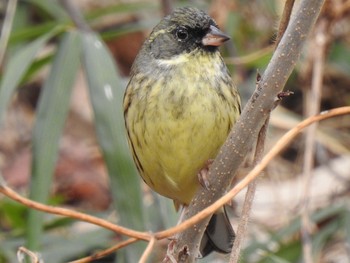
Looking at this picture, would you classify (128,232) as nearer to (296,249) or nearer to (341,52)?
(296,249)

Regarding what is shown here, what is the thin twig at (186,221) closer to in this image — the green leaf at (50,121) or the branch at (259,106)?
the branch at (259,106)

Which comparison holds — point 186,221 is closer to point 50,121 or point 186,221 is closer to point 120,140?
point 120,140

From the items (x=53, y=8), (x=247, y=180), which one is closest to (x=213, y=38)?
(x=247, y=180)

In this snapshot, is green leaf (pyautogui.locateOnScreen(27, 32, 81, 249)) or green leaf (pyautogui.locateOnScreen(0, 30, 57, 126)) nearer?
green leaf (pyautogui.locateOnScreen(27, 32, 81, 249))

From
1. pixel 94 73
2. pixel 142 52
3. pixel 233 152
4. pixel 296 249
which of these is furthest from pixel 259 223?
pixel 233 152

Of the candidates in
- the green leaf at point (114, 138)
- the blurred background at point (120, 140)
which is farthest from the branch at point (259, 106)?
the green leaf at point (114, 138)

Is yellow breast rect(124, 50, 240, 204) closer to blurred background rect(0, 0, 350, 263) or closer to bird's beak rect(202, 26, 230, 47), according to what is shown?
bird's beak rect(202, 26, 230, 47)

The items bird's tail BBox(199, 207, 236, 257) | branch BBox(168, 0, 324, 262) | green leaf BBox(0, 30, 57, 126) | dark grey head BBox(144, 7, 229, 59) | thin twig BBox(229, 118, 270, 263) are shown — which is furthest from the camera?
green leaf BBox(0, 30, 57, 126)

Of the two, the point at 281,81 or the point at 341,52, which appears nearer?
the point at 281,81

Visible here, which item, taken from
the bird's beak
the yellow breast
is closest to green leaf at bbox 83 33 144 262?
the yellow breast
